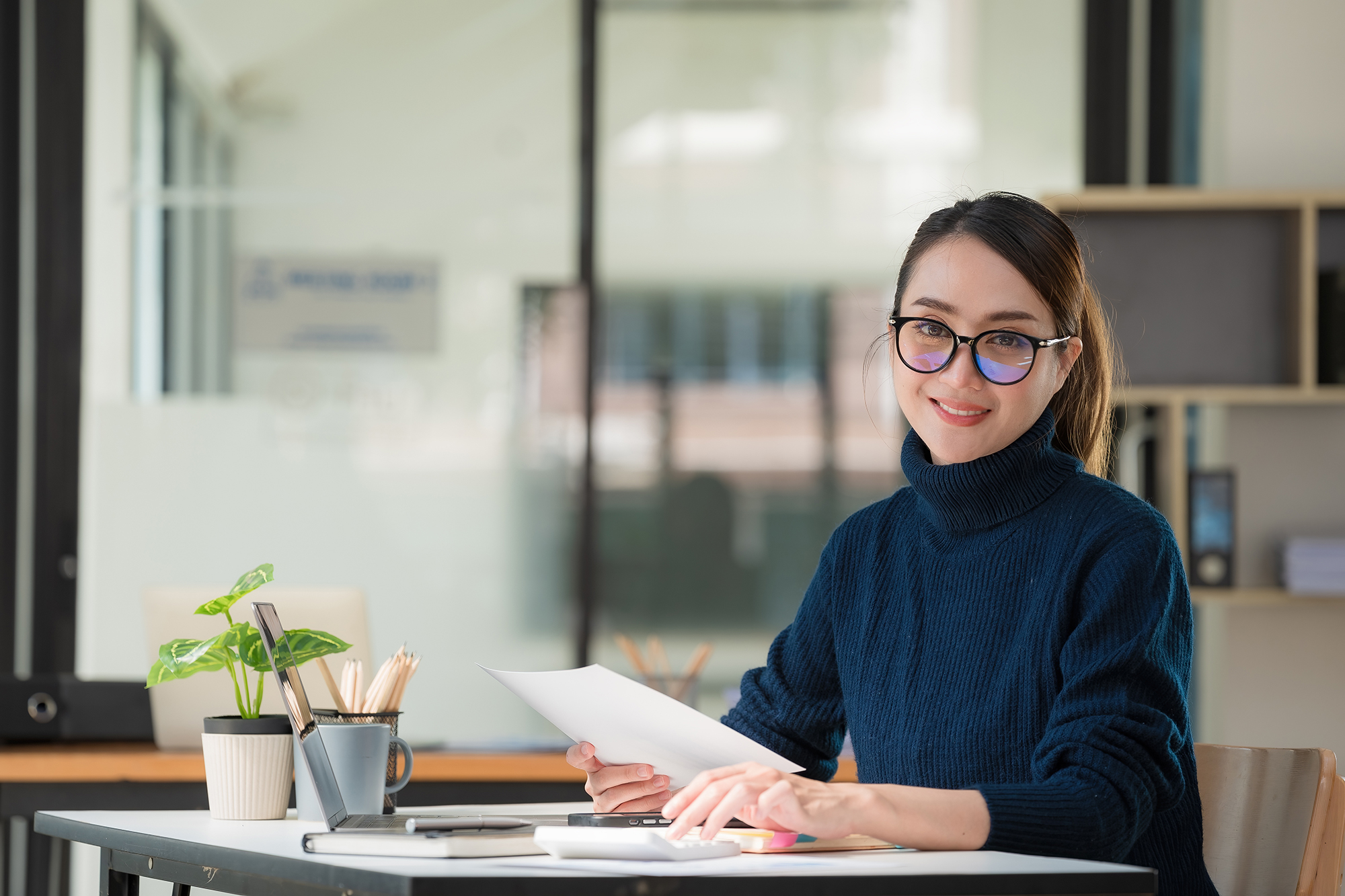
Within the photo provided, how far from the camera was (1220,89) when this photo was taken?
135 inches

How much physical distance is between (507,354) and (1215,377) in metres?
1.81

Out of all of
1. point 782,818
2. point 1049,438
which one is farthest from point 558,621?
point 782,818

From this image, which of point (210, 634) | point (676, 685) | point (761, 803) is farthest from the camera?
point (676, 685)

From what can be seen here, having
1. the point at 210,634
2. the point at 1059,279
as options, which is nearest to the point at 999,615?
the point at 1059,279

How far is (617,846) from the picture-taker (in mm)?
1149

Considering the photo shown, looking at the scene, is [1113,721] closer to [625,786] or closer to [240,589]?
[625,786]

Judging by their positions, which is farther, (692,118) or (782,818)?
(692,118)

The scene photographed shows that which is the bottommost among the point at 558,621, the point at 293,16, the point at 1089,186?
the point at 558,621

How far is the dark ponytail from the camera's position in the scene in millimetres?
1555

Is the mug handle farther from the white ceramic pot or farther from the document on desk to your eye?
the document on desk

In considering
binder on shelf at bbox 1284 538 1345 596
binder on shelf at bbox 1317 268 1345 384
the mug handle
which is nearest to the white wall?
binder on shelf at bbox 1317 268 1345 384

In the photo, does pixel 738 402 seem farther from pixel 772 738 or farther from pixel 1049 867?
pixel 1049 867

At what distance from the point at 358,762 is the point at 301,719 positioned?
0.25ft

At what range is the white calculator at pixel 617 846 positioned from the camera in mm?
1150
